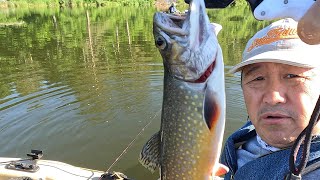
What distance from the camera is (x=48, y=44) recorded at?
62.3ft

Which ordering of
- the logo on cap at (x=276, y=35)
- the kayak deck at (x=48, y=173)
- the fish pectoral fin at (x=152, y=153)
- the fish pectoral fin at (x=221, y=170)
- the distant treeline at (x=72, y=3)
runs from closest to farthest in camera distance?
the logo on cap at (x=276, y=35), the fish pectoral fin at (x=221, y=170), the fish pectoral fin at (x=152, y=153), the kayak deck at (x=48, y=173), the distant treeline at (x=72, y=3)

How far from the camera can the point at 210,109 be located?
78.8 inches

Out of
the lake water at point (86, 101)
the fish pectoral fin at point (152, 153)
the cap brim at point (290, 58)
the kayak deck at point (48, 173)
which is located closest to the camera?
the cap brim at point (290, 58)

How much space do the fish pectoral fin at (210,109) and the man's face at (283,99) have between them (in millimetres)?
231

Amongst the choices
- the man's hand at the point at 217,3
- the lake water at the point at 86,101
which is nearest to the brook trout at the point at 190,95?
the man's hand at the point at 217,3

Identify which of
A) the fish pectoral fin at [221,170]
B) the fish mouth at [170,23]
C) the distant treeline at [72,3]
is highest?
the fish mouth at [170,23]

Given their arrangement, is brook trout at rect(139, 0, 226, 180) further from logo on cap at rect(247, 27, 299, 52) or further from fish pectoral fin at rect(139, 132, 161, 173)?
logo on cap at rect(247, 27, 299, 52)

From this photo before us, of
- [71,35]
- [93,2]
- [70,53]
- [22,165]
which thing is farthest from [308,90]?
[93,2]

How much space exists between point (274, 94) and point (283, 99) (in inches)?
2.2

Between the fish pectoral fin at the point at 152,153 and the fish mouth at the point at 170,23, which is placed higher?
the fish mouth at the point at 170,23

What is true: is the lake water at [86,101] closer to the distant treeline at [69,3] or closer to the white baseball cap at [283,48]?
the white baseball cap at [283,48]

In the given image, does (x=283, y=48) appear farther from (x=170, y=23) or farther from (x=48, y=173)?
(x=48, y=173)

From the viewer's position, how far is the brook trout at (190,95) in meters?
1.91

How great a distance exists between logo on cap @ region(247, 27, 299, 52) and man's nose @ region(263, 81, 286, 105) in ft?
0.89
